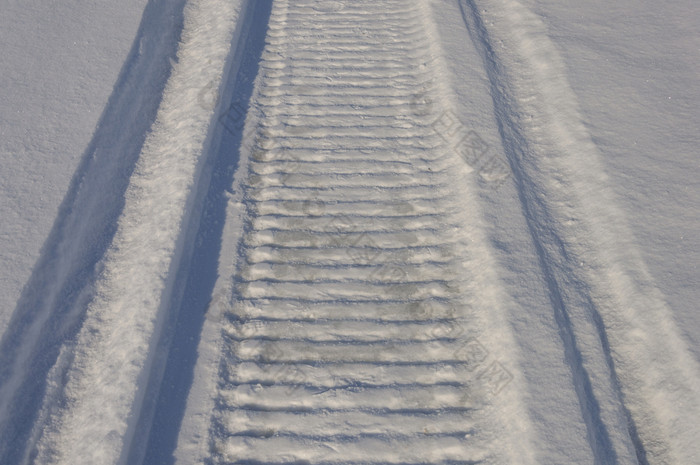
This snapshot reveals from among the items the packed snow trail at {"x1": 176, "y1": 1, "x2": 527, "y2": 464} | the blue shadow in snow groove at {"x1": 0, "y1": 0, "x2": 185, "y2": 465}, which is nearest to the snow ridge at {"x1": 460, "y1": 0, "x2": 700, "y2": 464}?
the packed snow trail at {"x1": 176, "y1": 1, "x2": 527, "y2": 464}

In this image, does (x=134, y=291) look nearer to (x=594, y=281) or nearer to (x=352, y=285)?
(x=352, y=285)

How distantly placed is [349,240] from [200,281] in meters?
0.82

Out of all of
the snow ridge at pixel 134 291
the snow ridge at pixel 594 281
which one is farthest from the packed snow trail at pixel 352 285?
the snow ridge at pixel 594 281

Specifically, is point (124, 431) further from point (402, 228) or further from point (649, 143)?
point (649, 143)

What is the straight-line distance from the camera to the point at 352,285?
268cm

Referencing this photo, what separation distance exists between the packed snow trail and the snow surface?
0.04 ft

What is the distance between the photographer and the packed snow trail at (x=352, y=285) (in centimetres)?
225

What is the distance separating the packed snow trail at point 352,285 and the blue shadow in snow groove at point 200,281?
0.33 ft

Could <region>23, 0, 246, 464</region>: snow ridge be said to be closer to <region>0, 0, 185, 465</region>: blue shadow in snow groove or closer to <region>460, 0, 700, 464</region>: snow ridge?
<region>0, 0, 185, 465</region>: blue shadow in snow groove

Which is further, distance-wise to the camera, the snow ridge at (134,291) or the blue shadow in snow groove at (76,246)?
the blue shadow in snow groove at (76,246)

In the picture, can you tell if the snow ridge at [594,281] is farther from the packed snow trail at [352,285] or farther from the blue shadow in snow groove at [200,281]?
the blue shadow in snow groove at [200,281]

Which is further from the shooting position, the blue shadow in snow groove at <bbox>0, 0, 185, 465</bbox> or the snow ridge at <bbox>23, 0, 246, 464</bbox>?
the blue shadow in snow groove at <bbox>0, 0, 185, 465</bbox>

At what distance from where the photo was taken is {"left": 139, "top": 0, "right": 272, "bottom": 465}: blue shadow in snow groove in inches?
89.6

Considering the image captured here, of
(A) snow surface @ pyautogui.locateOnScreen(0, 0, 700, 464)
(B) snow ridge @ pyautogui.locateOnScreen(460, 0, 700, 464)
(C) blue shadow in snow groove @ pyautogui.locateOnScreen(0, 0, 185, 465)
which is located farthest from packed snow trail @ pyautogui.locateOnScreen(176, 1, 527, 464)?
(C) blue shadow in snow groove @ pyautogui.locateOnScreen(0, 0, 185, 465)
